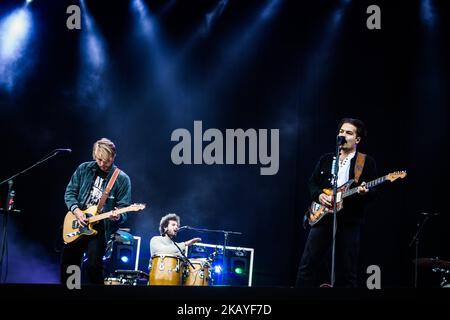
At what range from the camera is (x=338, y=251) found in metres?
5.62

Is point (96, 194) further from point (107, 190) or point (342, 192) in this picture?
point (342, 192)

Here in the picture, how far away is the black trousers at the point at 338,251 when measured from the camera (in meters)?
5.46

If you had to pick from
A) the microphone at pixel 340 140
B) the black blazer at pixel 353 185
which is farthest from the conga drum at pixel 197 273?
the microphone at pixel 340 140

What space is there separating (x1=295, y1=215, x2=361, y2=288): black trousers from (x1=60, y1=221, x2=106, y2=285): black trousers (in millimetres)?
2000

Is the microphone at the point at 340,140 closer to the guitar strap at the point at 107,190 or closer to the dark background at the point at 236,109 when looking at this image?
the guitar strap at the point at 107,190

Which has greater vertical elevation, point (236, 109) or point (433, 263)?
point (236, 109)

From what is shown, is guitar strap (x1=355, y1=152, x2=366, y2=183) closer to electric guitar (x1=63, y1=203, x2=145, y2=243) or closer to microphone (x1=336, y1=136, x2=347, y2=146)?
microphone (x1=336, y1=136, x2=347, y2=146)

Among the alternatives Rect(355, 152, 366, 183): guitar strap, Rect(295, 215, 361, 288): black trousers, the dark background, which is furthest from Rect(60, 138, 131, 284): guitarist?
the dark background

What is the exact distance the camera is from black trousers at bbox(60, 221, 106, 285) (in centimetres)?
586

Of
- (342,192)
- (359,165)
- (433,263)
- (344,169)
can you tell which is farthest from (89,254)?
(433,263)

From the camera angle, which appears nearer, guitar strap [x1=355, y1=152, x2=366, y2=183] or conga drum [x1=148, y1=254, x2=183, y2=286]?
guitar strap [x1=355, y1=152, x2=366, y2=183]

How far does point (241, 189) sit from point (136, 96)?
7.18 ft

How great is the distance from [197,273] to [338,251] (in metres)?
3.01
